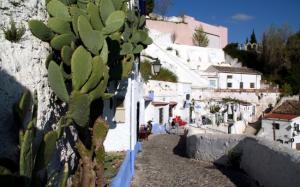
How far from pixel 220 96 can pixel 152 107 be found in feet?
33.2

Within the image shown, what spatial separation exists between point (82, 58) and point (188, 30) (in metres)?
43.7

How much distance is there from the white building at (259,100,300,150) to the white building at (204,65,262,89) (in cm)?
915

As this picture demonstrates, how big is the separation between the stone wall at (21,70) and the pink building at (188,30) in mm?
37911

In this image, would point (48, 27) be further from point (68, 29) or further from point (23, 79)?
point (23, 79)

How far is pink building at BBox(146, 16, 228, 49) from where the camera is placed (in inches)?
1769

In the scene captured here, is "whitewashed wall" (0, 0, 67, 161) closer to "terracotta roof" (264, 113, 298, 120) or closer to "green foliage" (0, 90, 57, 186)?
"green foliage" (0, 90, 57, 186)

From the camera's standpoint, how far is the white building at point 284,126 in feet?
78.2

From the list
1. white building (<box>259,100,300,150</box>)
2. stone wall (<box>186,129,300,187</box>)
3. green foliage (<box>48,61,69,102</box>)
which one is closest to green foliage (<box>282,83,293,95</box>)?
white building (<box>259,100,300,150</box>)

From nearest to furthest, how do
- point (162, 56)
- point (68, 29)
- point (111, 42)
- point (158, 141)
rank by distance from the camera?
point (68, 29) < point (111, 42) < point (158, 141) < point (162, 56)

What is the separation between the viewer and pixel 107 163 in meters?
9.93

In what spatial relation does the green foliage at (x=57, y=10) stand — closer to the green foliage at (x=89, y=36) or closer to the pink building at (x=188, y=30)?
the green foliage at (x=89, y=36)

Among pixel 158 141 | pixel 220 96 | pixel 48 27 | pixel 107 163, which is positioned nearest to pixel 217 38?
pixel 220 96

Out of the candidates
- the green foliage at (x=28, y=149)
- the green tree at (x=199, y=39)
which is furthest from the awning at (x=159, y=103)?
the green tree at (x=199, y=39)

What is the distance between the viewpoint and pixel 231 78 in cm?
3816
